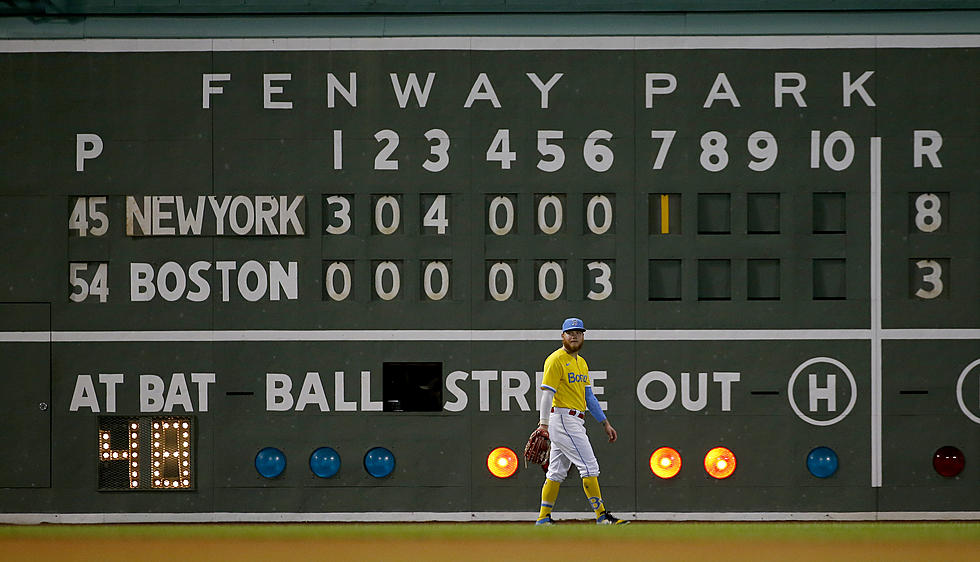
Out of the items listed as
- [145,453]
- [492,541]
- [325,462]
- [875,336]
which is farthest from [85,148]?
[875,336]

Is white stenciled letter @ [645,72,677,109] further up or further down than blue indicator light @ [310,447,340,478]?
further up

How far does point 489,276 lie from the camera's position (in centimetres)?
950

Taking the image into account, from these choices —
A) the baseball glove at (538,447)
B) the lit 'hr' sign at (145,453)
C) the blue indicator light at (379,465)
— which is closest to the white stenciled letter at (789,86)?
the baseball glove at (538,447)

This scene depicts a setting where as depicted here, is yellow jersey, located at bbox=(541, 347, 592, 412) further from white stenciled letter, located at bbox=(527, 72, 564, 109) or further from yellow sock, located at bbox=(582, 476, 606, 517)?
white stenciled letter, located at bbox=(527, 72, 564, 109)

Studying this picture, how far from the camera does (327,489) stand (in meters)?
9.51

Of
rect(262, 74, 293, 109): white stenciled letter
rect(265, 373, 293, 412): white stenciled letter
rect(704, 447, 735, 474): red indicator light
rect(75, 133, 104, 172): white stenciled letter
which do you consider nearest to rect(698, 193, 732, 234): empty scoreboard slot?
rect(704, 447, 735, 474): red indicator light

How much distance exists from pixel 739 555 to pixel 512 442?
2.01 meters

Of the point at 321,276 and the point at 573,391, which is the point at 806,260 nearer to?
the point at 573,391

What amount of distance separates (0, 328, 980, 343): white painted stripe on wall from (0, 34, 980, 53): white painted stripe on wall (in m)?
2.22

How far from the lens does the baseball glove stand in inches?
359

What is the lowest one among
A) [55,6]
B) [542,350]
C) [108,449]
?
[108,449]

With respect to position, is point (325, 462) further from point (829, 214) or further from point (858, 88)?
point (858, 88)

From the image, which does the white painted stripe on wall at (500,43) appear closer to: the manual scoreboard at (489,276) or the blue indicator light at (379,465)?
the manual scoreboard at (489,276)

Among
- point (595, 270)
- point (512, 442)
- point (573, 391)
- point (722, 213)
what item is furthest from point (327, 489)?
point (722, 213)
